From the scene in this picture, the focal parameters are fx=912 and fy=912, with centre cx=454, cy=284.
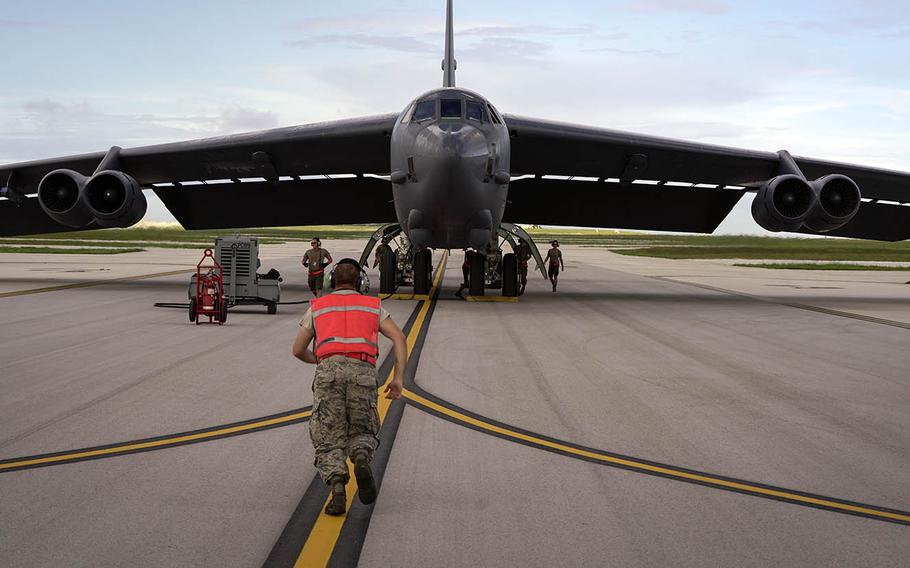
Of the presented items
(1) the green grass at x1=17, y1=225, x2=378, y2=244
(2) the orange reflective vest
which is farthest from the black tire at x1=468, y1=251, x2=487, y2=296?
(1) the green grass at x1=17, y1=225, x2=378, y2=244

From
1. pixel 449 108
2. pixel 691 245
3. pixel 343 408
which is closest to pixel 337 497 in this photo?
pixel 343 408

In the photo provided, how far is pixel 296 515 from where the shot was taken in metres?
4.93

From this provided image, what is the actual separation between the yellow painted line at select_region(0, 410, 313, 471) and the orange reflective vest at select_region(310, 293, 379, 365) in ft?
5.27

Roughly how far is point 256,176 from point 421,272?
4.69 meters

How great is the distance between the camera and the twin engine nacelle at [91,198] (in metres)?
20.1

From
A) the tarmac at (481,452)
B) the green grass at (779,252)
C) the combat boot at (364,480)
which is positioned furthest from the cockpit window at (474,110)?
the green grass at (779,252)

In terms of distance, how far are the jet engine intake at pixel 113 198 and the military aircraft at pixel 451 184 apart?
3 cm

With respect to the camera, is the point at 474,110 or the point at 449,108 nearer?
the point at 449,108

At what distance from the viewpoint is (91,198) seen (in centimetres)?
2022

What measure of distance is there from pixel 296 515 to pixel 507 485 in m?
1.35

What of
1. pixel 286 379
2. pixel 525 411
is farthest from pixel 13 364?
pixel 525 411

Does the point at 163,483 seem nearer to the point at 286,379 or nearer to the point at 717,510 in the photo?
the point at 717,510

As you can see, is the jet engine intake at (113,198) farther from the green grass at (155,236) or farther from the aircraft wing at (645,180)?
the green grass at (155,236)

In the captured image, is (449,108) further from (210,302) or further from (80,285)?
(80,285)
